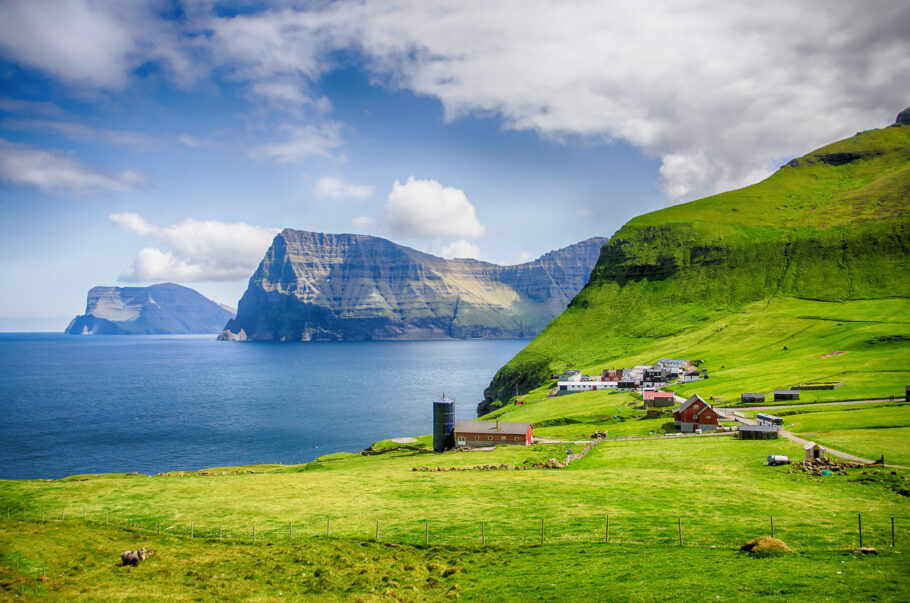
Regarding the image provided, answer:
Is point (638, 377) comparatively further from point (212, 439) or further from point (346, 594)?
point (346, 594)

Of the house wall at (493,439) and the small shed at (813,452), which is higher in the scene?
the small shed at (813,452)

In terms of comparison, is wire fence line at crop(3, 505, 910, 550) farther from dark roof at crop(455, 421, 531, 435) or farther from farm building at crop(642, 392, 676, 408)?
farm building at crop(642, 392, 676, 408)

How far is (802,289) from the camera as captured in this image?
19575 centimetres

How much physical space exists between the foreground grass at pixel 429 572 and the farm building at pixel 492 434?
52.4m

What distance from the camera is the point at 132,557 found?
3052 centimetres

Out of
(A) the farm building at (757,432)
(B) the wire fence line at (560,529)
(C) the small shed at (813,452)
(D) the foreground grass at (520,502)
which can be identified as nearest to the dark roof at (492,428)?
(D) the foreground grass at (520,502)

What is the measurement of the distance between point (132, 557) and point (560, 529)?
26544mm

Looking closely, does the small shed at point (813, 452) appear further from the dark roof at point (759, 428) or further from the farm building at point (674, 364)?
the farm building at point (674, 364)

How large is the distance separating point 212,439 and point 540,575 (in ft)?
403

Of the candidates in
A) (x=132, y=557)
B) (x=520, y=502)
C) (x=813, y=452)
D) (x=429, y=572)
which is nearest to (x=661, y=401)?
(x=813, y=452)

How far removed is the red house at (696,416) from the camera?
276ft

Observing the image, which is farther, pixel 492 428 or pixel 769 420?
pixel 492 428

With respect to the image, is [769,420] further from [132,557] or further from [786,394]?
[132,557]

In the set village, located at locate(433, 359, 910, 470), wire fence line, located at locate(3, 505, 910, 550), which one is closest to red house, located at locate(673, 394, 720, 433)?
village, located at locate(433, 359, 910, 470)
